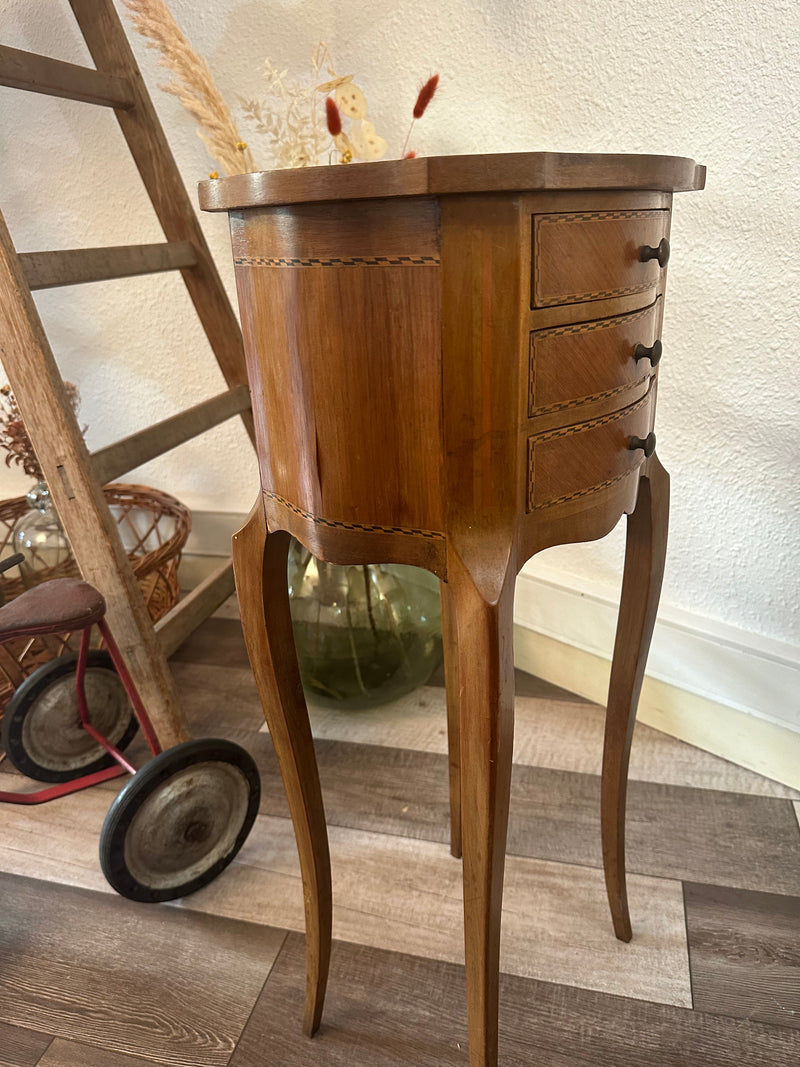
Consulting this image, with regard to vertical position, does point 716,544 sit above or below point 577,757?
above

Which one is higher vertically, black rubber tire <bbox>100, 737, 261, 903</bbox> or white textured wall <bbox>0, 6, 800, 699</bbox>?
white textured wall <bbox>0, 6, 800, 699</bbox>

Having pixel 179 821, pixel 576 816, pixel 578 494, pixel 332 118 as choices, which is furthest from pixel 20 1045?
pixel 332 118

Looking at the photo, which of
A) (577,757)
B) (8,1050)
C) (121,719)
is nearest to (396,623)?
(577,757)

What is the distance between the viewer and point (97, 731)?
1.24m

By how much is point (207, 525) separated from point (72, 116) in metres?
0.89

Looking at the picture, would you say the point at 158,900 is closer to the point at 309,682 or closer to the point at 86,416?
the point at 309,682

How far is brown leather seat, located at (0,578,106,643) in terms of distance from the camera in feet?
3.21

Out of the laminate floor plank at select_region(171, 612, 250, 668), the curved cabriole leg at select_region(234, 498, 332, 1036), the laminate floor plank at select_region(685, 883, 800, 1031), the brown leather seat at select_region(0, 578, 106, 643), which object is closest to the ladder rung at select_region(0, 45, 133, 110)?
the brown leather seat at select_region(0, 578, 106, 643)

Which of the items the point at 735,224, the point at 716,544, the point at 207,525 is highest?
the point at 735,224

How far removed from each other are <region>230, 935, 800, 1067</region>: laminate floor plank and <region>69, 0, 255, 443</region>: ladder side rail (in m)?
0.96

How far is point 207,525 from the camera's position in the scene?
5.94 ft

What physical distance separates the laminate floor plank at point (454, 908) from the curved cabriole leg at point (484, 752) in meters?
0.33

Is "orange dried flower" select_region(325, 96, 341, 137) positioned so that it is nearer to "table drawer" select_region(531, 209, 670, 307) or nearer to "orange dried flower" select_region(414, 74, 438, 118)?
"orange dried flower" select_region(414, 74, 438, 118)

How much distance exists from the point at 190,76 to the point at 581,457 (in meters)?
0.80
